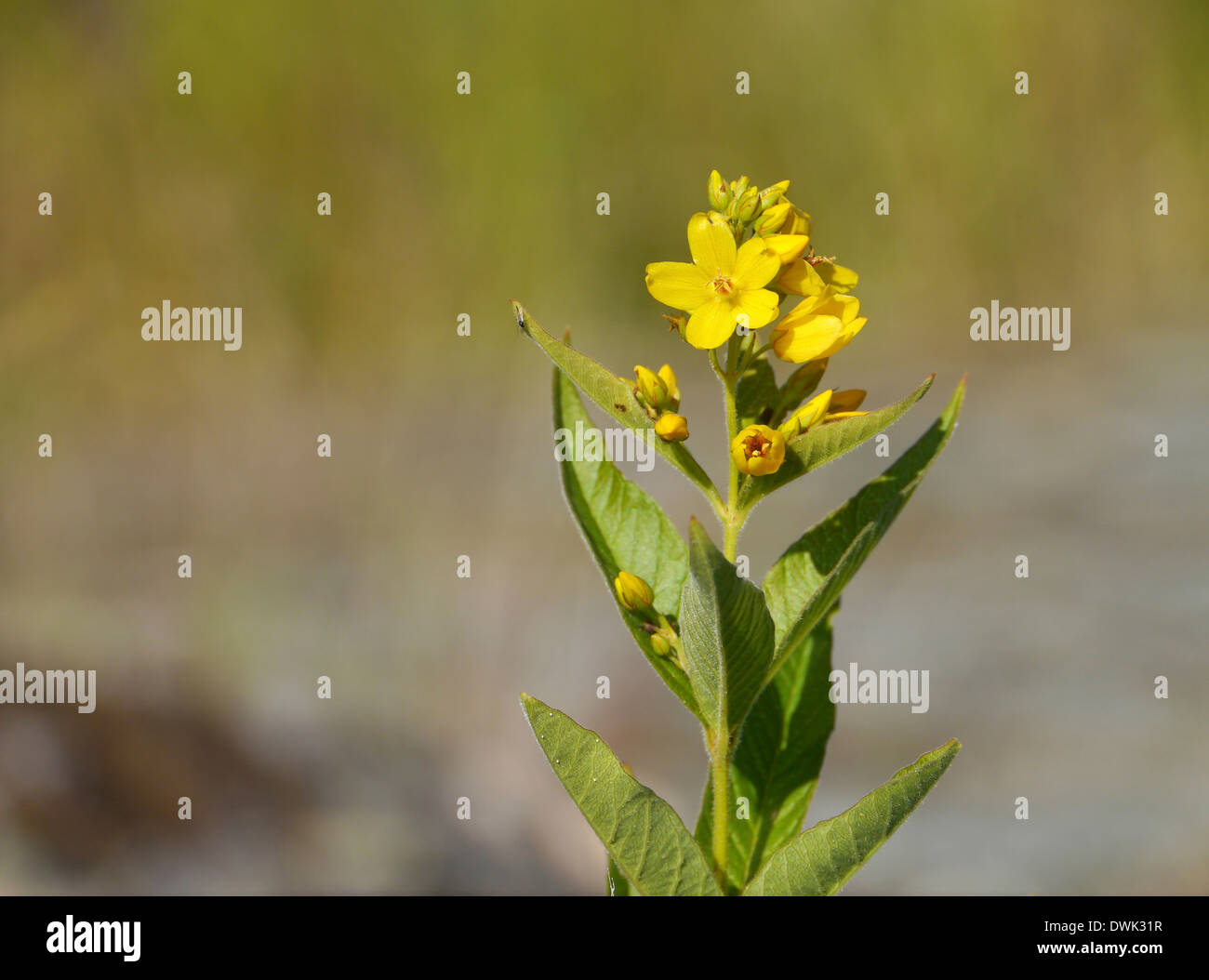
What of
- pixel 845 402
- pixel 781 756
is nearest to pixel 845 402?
pixel 845 402

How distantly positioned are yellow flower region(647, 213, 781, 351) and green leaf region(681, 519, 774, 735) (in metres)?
0.12

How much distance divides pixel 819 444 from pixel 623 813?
0.67 feet

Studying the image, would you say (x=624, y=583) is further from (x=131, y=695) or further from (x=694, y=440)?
(x=131, y=695)

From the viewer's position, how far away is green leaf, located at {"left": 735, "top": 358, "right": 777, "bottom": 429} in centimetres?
52

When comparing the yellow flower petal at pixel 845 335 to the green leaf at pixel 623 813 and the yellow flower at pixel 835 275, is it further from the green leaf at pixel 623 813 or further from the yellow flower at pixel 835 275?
the green leaf at pixel 623 813

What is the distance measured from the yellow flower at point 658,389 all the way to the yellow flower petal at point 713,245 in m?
0.06

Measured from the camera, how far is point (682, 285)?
48 centimetres

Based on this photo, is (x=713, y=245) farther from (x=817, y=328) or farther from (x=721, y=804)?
(x=721, y=804)

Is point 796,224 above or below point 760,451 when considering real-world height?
above

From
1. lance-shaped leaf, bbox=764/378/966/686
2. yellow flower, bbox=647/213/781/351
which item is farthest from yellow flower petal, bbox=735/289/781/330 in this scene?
lance-shaped leaf, bbox=764/378/966/686

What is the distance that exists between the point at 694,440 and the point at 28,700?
4.22 feet

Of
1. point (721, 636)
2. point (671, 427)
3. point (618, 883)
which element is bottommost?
point (618, 883)

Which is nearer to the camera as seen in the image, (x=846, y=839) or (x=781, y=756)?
(x=846, y=839)

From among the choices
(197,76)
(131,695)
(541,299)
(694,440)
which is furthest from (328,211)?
(131,695)
